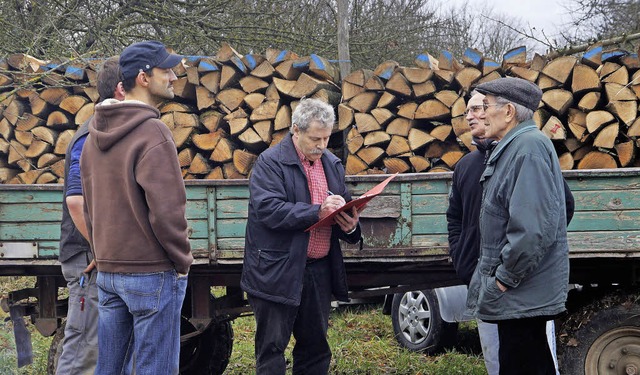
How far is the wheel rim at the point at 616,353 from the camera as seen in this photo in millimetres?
4215

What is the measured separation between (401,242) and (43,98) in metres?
3.15

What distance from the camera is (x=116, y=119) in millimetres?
2898

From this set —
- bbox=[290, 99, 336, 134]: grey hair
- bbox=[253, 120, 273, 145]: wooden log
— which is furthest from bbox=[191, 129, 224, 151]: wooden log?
bbox=[290, 99, 336, 134]: grey hair

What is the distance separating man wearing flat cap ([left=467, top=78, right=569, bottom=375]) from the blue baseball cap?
1.40 meters

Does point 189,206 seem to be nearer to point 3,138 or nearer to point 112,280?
point 112,280

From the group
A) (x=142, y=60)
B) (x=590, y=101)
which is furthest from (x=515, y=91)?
(x=590, y=101)

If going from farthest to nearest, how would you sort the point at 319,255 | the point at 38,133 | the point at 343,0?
the point at 343,0 < the point at 38,133 < the point at 319,255

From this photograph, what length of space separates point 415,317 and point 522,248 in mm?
3745

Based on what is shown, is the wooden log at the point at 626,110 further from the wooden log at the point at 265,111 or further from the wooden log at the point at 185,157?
the wooden log at the point at 185,157

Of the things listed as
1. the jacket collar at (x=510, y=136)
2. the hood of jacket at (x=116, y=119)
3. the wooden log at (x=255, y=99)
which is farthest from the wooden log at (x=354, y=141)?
the hood of jacket at (x=116, y=119)

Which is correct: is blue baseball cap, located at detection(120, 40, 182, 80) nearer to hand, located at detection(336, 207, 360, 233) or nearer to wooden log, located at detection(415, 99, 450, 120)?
hand, located at detection(336, 207, 360, 233)

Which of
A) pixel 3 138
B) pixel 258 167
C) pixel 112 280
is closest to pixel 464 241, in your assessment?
pixel 258 167

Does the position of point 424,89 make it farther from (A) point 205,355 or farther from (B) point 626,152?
(A) point 205,355

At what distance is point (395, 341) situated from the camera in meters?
6.68
